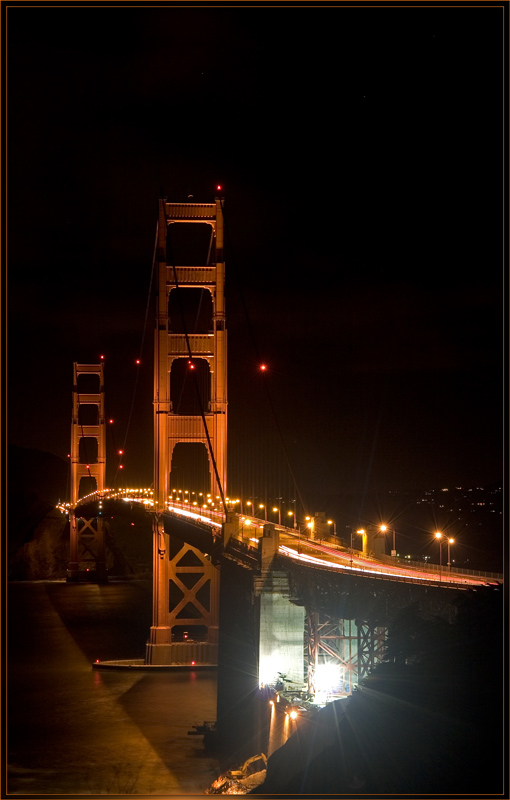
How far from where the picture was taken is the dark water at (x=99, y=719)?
2175 cm

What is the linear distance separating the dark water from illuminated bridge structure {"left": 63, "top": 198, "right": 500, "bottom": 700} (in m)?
1.94

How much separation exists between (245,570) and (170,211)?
19810 mm

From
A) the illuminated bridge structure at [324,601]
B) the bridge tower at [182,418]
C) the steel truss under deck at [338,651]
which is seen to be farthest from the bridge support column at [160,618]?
the steel truss under deck at [338,651]

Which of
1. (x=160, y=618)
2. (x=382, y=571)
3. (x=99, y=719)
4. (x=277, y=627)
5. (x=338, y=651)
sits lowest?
(x=99, y=719)

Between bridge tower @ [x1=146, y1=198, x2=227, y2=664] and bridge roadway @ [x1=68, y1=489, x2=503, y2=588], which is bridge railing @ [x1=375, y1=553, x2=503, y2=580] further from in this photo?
bridge tower @ [x1=146, y1=198, x2=227, y2=664]

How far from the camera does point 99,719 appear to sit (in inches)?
1114

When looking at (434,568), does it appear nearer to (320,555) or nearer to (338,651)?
(338,651)

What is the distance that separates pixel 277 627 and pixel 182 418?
16700mm

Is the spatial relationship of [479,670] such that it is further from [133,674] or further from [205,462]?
[205,462]

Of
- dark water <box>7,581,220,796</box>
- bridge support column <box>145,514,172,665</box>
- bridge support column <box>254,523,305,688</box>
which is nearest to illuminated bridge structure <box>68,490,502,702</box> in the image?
bridge support column <box>254,523,305,688</box>

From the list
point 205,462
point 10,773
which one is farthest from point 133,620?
point 10,773

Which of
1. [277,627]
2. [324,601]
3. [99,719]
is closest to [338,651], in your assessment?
[277,627]

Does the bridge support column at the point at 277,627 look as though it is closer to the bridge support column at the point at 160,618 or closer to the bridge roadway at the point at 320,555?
the bridge roadway at the point at 320,555

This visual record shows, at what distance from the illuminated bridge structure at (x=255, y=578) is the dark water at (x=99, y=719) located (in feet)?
6.38
